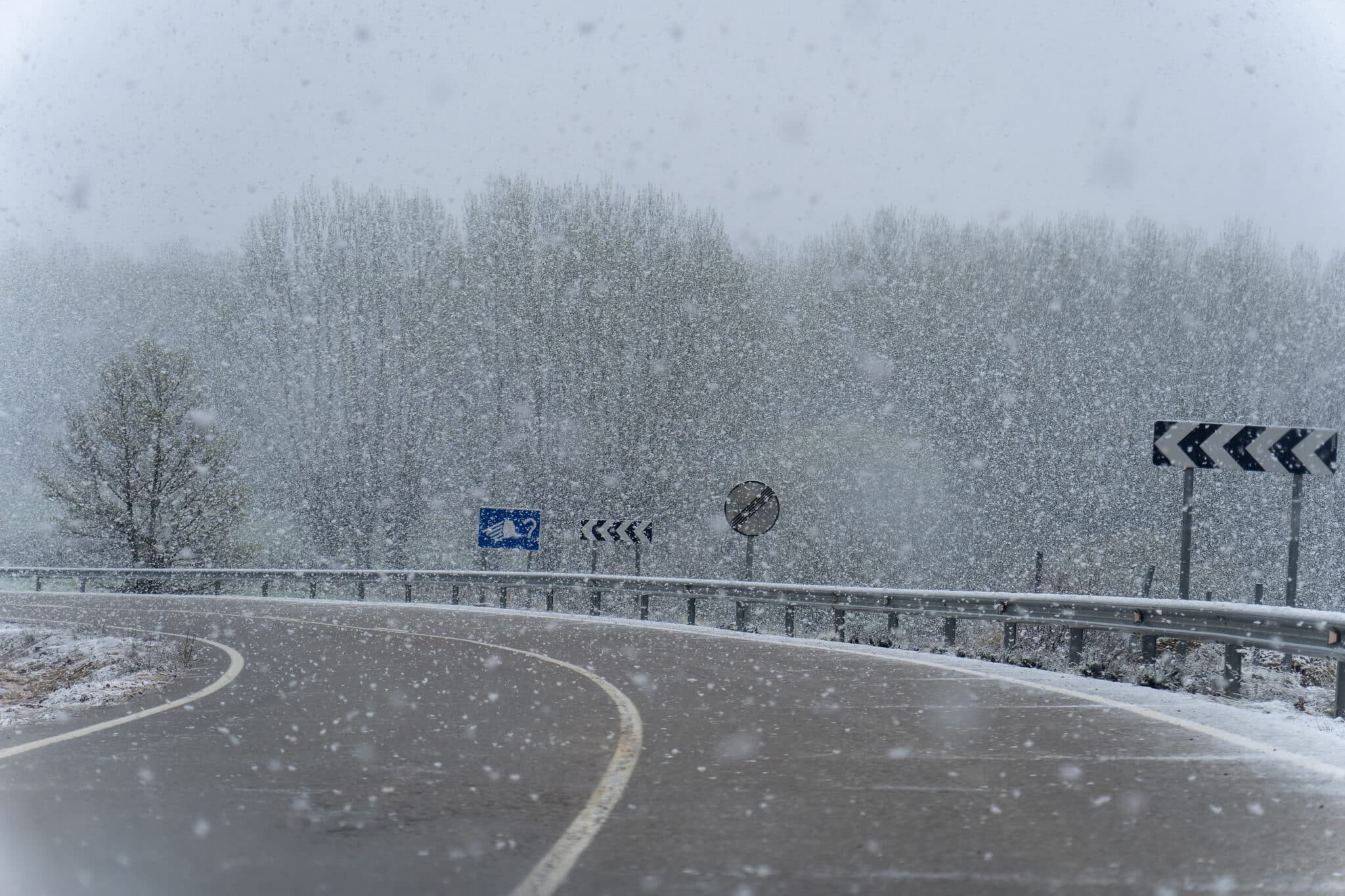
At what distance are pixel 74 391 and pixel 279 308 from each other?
15.5 metres

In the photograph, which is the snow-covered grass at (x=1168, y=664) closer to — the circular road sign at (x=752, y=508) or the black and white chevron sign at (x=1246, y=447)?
the black and white chevron sign at (x=1246, y=447)

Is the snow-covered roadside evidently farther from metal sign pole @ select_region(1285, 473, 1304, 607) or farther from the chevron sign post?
metal sign pole @ select_region(1285, 473, 1304, 607)

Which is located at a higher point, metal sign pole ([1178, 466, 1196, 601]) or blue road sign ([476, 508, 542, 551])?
metal sign pole ([1178, 466, 1196, 601])

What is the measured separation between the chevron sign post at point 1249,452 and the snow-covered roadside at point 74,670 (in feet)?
36.3

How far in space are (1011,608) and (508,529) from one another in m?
21.7

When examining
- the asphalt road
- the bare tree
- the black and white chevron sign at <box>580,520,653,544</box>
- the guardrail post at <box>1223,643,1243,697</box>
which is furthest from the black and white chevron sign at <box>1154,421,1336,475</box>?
the bare tree

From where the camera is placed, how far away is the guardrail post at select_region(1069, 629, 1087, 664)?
1556cm

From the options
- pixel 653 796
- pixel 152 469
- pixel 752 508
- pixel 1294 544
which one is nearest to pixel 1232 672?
pixel 1294 544

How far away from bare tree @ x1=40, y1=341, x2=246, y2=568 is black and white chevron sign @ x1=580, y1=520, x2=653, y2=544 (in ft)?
72.7

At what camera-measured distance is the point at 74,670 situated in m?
15.7

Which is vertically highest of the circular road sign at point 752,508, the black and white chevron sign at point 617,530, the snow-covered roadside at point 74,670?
the circular road sign at point 752,508

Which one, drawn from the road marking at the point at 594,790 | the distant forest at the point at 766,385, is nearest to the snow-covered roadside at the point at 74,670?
the road marking at the point at 594,790

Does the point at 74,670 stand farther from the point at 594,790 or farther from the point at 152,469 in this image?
the point at 152,469

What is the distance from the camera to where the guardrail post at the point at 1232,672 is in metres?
12.7
